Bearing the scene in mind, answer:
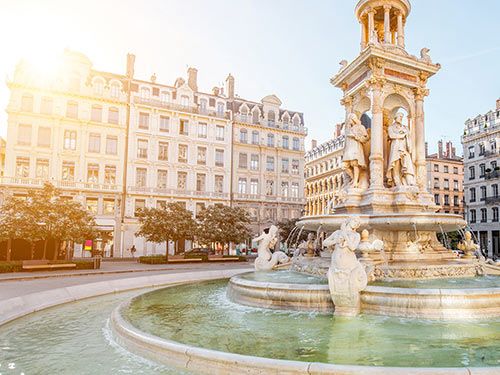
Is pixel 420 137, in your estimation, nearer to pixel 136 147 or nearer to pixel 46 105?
pixel 136 147

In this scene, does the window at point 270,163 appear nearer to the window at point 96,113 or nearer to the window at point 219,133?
the window at point 219,133

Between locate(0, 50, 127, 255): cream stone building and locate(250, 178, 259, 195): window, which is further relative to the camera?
locate(250, 178, 259, 195): window

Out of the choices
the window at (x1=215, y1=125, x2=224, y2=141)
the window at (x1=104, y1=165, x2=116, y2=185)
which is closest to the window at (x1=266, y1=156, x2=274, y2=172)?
the window at (x1=215, y1=125, x2=224, y2=141)

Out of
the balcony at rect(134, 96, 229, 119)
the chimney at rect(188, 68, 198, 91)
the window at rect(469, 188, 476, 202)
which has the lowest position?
the window at rect(469, 188, 476, 202)

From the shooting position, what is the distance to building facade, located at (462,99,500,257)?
49.0 metres

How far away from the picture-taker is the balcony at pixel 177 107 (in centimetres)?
4722

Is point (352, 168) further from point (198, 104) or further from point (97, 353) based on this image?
point (198, 104)

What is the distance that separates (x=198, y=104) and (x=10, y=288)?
39292 mm

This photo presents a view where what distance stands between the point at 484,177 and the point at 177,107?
43485mm

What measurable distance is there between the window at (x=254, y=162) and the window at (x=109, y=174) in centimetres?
1874

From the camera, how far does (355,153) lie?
46.2 ft

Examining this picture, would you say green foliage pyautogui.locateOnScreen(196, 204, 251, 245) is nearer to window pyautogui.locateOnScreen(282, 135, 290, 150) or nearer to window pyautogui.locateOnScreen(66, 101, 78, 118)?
window pyautogui.locateOnScreen(66, 101, 78, 118)

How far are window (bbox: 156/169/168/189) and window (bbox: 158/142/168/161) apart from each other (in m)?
1.72

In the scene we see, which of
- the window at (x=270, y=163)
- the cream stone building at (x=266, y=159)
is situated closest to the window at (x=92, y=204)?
the cream stone building at (x=266, y=159)
